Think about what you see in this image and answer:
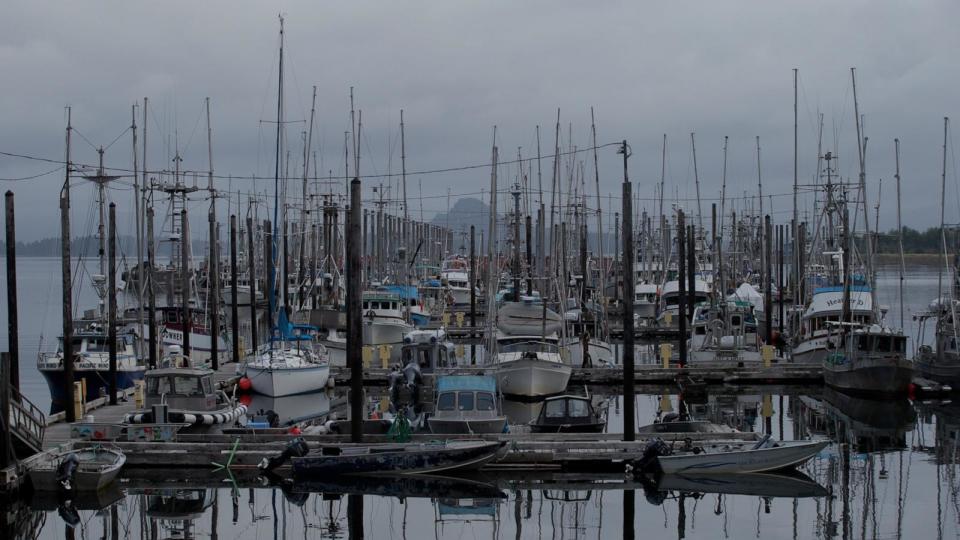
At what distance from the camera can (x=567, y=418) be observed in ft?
110

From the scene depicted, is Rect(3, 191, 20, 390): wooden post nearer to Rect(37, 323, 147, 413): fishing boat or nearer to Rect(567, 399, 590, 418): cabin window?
Rect(37, 323, 147, 413): fishing boat

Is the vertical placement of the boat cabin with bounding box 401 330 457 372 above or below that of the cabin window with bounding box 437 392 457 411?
above

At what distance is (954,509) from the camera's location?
26562 mm

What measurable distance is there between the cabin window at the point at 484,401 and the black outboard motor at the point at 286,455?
226 inches

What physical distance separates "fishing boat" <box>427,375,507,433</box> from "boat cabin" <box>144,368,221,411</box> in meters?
7.13

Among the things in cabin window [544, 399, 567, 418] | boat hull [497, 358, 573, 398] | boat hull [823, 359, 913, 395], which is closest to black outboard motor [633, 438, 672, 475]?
cabin window [544, 399, 567, 418]

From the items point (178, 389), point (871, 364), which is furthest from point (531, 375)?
point (178, 389)

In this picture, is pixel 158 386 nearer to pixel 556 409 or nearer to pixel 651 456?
pixel 556 409

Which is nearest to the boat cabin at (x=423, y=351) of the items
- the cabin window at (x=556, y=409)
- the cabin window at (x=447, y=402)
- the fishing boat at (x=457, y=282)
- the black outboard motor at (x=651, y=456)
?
the cabin window at (x=447, y=402)

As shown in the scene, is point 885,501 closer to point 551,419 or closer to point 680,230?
point 551,419

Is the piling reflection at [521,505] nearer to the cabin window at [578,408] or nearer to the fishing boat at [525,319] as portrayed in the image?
the cabin window at [578,408]

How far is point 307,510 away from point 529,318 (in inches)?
1321

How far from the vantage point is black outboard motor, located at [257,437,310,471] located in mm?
29359

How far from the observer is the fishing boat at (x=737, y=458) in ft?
95.0
